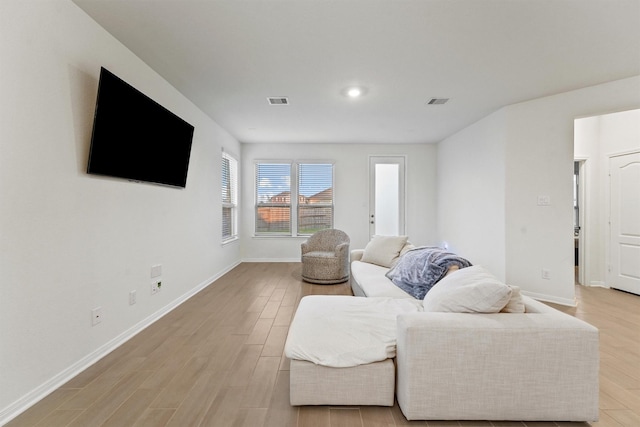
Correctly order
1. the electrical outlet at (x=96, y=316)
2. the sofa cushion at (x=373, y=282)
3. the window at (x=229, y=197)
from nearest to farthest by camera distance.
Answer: the electrical outlet at (x=96, y=316) < the sofa cushion at (x=373, y=282) < the window at (x=229, y=197)

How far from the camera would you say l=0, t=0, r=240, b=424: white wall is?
1.59m

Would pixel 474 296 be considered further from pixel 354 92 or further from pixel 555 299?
pixel 555 299

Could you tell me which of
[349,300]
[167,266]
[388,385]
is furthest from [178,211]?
[388,385]

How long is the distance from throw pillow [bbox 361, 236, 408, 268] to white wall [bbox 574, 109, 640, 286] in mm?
3110

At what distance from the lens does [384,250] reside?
3816 mm

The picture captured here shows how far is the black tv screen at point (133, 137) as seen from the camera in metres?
2.06

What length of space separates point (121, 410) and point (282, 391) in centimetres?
94

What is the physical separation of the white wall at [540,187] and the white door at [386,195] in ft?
7.41

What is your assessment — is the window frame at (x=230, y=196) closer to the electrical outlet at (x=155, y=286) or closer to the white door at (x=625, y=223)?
the electrical outlet at (x=155, y=286)

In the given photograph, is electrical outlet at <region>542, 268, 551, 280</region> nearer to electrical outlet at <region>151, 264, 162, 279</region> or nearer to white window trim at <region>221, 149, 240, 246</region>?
electrical outlet at <region>151, 264, 162, 279</region>

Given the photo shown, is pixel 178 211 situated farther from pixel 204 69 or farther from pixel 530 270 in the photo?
pixel 530 270

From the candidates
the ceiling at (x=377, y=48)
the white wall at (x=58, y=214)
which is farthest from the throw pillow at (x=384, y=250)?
the white wall at (x=58, y=214)

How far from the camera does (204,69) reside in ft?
9.33

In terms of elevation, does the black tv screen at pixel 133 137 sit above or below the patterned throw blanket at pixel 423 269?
above
